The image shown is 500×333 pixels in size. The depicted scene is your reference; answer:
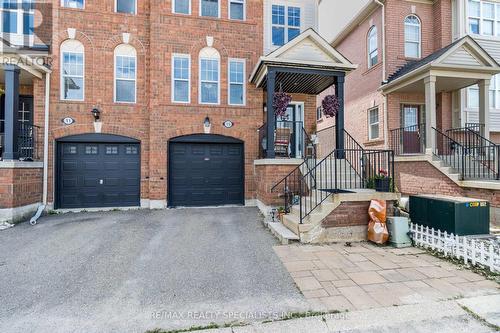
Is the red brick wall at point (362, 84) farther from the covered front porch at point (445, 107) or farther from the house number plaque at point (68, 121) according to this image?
the house number plaque at point (68, 121)

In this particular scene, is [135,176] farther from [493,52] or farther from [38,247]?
[493,52]

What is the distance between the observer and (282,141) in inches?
352

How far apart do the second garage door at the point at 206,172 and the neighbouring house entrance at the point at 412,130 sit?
680 cm

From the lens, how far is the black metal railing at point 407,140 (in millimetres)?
10188

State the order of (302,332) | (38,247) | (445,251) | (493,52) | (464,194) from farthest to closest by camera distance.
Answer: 1. (493,52)
2. (464,194)
3. (38,247)
4. (445,251)
5. (302,332)

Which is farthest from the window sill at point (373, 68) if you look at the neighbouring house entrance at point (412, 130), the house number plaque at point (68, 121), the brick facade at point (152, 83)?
the house number plaque at point (68, 121)

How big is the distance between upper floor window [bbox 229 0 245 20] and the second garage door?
4.66m

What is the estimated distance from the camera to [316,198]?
231 inches

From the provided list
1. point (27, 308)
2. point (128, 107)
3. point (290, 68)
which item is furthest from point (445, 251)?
point (128, 107)

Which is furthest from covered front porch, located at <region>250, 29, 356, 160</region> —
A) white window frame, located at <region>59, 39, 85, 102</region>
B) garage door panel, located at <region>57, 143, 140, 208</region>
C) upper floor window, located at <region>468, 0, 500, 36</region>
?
upper floor window, located at <region>468, 0, 500, 36</region>

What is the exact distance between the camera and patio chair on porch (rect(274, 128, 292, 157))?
9.01 metres

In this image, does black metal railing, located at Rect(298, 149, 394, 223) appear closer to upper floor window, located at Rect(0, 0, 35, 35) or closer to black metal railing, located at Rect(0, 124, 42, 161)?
black metal railing, located at Rect(0, 124, 42, 161)

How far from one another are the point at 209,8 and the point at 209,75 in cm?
251

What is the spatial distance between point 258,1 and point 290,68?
3.98m
